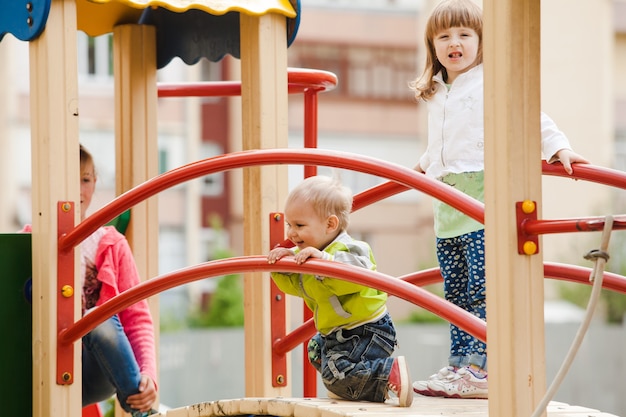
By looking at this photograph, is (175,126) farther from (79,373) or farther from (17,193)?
(79,373)

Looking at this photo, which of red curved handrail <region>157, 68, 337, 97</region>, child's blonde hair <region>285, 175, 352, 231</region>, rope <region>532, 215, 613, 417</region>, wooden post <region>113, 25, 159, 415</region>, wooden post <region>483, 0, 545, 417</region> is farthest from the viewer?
wooden post <region>113, 25, 159, 415</region>

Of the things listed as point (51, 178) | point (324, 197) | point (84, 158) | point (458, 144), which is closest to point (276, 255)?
point (324, 197)

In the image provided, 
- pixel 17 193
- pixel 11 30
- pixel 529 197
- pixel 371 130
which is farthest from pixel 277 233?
pixel 371 130

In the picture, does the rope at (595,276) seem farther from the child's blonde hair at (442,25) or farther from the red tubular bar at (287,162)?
the child's blonde hair at (442,25)

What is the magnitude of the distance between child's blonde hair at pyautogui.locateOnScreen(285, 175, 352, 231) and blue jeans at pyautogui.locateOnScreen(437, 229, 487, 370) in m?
0.41

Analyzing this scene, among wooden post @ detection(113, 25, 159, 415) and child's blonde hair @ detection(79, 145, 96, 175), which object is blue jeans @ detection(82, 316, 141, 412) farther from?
wooden post @ detection(113, 25, 159, 415)

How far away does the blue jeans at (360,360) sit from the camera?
3.02 meters

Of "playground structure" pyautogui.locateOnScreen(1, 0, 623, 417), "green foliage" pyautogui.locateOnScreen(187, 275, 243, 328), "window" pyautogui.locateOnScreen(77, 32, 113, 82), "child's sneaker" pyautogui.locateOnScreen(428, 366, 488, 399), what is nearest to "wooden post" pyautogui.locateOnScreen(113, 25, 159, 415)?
"playground structure" pyautogui.locateOnScreen(1, 0, 623, 417)

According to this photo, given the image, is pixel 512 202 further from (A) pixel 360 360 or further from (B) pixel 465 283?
(B) pixel 465 283

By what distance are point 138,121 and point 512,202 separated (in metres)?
2.39

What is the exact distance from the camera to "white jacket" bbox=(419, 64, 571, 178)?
3.43m

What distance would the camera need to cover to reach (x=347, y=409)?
285 cm

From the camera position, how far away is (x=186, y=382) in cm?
1928

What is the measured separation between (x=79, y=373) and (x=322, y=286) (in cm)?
85
